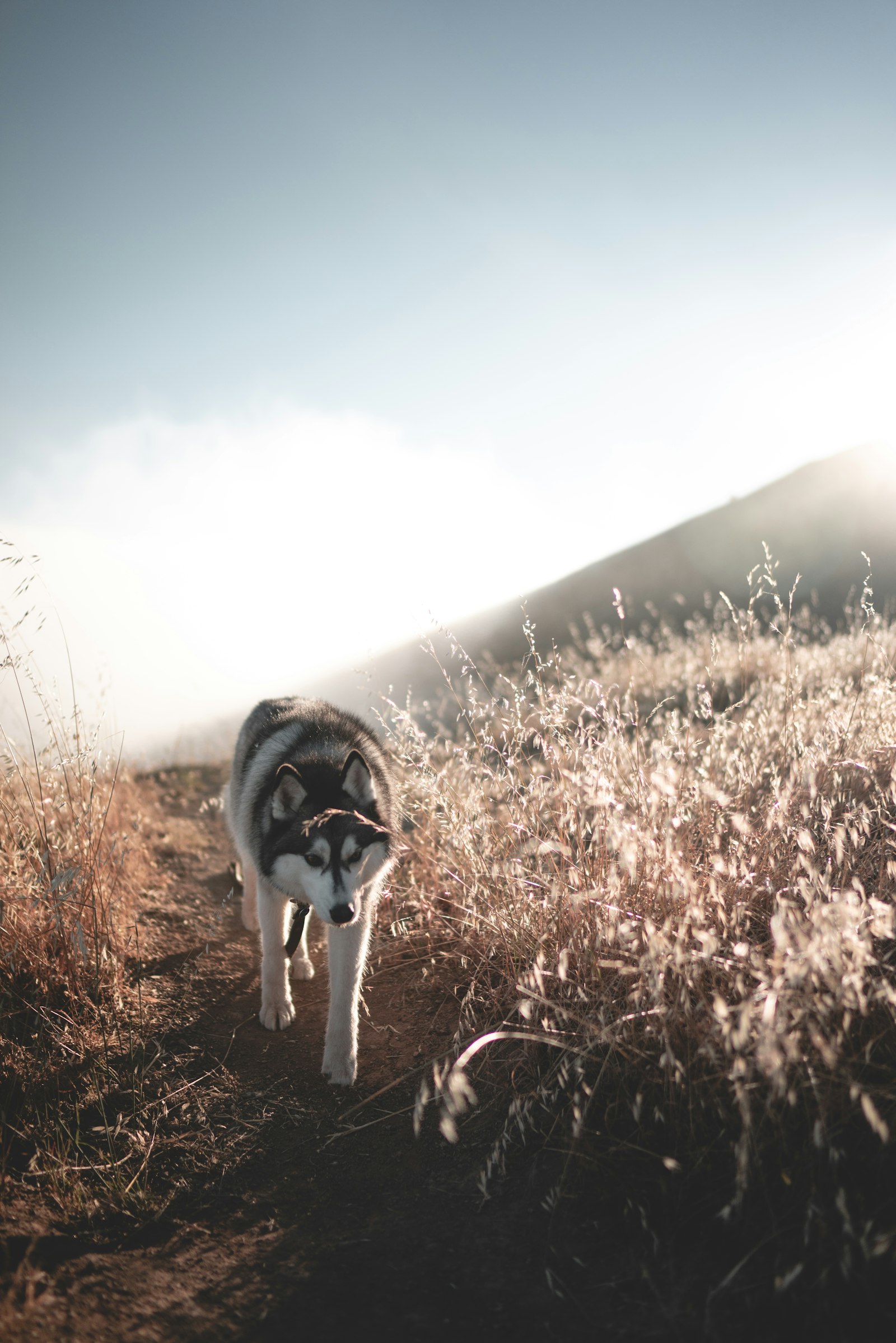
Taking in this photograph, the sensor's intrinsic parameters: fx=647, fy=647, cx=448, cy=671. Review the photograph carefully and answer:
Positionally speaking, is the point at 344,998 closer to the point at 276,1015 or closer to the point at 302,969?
the point at 276,1015

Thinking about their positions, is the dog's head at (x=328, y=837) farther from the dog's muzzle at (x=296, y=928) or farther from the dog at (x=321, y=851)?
the dog's muzzle at (x=296, y=928)

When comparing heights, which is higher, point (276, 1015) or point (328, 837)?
point (328, 837)

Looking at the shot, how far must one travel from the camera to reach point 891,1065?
6.84 feet

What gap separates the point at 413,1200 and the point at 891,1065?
1.67 metres

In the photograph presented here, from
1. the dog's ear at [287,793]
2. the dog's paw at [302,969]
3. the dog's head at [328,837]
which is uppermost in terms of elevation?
the dog's ear at [287,793]

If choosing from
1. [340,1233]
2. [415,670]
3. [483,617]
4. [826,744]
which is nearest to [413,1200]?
[340,1233]

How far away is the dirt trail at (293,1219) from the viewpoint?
1814mm

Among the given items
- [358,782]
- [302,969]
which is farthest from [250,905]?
[358,782]

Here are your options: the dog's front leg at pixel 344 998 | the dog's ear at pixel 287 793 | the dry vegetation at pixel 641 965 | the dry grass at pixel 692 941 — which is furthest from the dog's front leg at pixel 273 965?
A: the dry grass at pixel 692 941

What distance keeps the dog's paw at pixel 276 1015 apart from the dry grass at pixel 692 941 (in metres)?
0.91

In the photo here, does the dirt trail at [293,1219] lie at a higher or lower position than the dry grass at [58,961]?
lower

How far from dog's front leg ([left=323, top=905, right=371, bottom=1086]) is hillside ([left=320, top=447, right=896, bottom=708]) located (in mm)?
17123

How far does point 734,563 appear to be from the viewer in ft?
94.3

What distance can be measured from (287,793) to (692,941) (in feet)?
6.38
